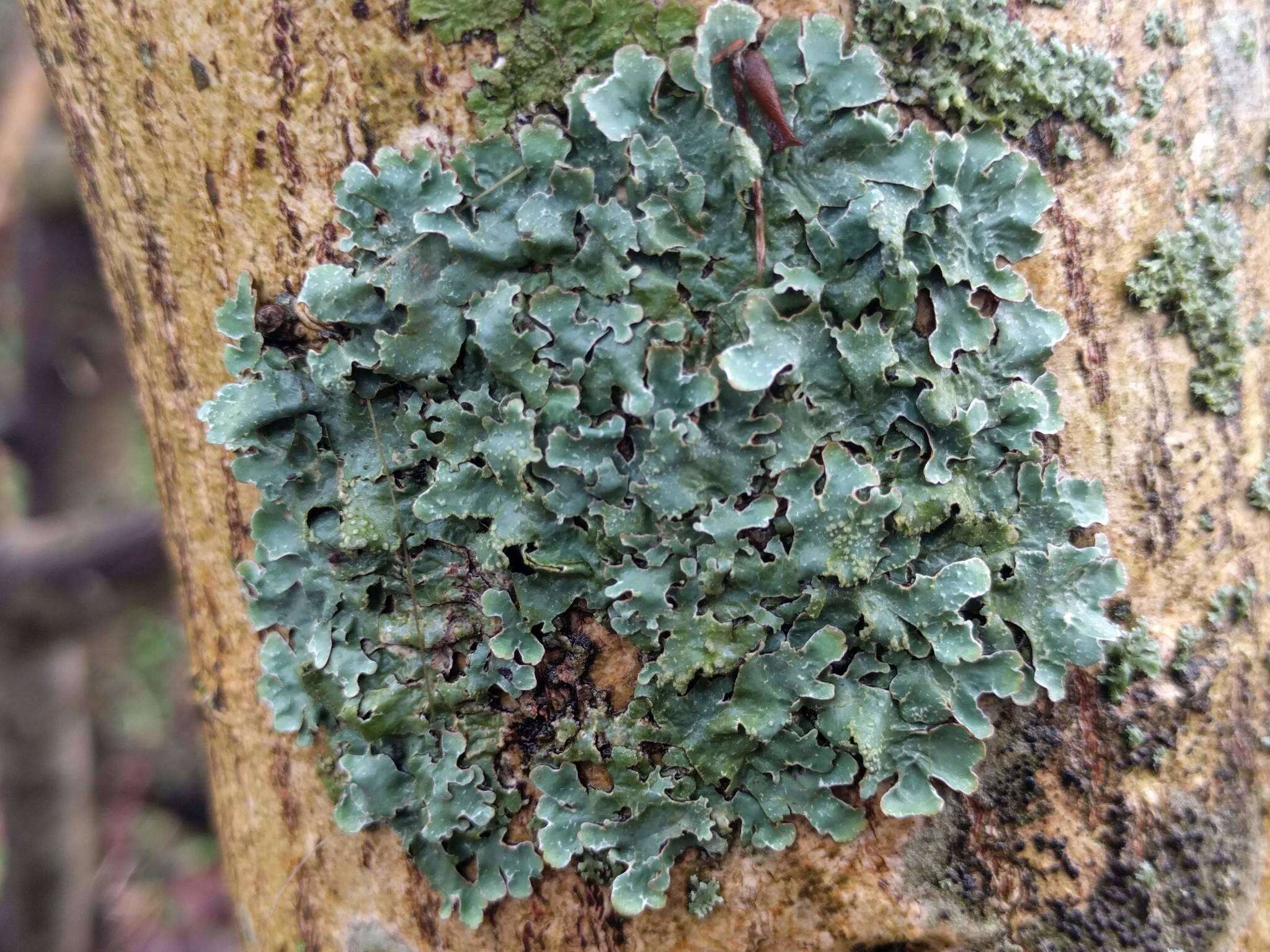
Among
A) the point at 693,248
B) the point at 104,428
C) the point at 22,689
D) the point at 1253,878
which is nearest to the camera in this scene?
the point at 693,248

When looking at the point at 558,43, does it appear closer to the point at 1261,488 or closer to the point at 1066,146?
the point at 1066,146

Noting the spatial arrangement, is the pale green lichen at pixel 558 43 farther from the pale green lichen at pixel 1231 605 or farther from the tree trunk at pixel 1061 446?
the pale green lichen at pixel 1231 605

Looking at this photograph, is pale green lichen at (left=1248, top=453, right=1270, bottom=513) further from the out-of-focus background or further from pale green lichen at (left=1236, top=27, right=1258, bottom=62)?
the out-of-focus background

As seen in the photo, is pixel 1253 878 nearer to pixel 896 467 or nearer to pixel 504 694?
pixel 896 467

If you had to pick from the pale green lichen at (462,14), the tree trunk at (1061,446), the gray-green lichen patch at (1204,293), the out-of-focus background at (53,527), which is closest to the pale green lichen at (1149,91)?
the tree trunk at (1061,446)

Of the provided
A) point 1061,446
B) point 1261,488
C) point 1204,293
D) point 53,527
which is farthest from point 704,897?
point 53,527

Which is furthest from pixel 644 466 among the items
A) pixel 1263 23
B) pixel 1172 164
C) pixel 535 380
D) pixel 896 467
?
pixel 1263 23
